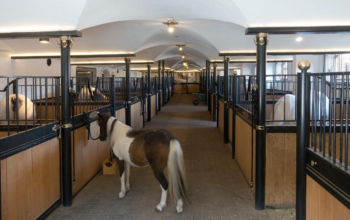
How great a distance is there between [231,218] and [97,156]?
104 inches

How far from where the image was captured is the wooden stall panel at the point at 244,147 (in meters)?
4.52

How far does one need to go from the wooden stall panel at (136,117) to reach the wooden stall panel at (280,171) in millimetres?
5333

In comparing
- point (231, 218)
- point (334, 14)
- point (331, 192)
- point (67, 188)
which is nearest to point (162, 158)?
point (231, 218)

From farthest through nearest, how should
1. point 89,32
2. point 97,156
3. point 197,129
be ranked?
1. point 197,129
2. point 89,32
3. point 97,156

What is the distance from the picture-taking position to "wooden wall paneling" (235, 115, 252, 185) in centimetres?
457

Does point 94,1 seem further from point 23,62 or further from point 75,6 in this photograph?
point 23,62

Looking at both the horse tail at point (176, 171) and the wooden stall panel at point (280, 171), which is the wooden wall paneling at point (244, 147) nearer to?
the wooden stall panel at point (280, 171)

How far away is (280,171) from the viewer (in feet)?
12.3

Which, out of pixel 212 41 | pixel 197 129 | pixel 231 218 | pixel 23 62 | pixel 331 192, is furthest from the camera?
pixel 197 129

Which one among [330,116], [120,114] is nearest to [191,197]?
[330,116]

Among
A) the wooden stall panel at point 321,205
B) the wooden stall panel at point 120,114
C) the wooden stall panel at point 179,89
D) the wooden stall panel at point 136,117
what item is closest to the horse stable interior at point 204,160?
the wooden stall panel at point 321,205

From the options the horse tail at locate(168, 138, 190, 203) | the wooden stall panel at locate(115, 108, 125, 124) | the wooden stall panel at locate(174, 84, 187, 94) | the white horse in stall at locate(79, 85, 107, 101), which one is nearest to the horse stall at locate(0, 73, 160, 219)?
the white horse in stall at locate(79, 85, 107, 101)

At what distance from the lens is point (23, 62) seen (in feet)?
27.8

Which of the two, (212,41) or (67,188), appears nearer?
(67,188)
